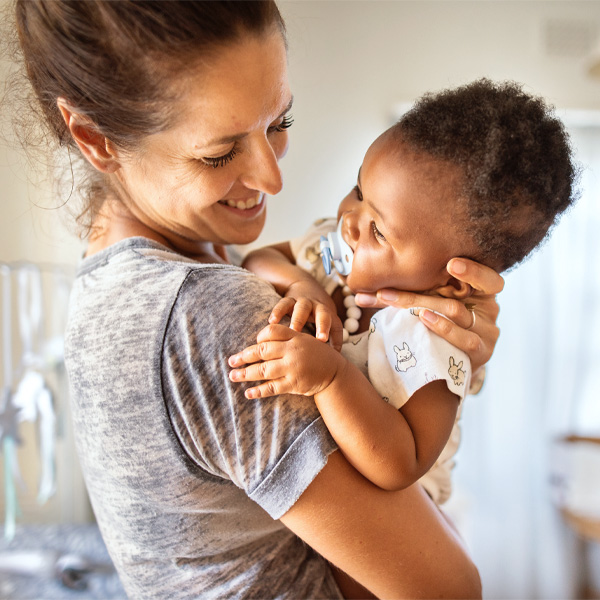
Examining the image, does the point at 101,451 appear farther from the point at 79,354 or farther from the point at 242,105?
the point at 242,105

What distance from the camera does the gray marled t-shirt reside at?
0.66 metres

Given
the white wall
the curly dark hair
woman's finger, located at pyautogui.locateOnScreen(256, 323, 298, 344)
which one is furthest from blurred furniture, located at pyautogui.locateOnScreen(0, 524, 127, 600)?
the curly dark hair

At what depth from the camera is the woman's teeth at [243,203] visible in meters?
0.90

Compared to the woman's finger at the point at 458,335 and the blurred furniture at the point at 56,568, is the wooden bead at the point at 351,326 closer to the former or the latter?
the woman's finger at the point at 458,335

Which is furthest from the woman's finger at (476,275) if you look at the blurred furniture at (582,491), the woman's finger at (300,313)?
the blurred furniture at (582,491)

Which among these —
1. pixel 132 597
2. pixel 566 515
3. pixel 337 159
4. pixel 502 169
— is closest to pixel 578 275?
pixel 566 515

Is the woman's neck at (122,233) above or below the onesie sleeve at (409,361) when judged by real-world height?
above

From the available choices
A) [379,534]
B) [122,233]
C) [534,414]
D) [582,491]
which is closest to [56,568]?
[122,233]

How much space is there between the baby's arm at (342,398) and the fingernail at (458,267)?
231mm

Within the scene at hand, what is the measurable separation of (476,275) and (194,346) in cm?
44

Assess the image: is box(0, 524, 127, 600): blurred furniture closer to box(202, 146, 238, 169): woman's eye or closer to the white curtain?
box(202, 146, 238, 169): woman's eye

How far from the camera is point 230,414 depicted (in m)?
0.66

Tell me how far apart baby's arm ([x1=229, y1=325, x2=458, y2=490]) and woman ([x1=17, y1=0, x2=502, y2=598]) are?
0.07ft

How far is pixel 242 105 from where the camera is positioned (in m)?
0.70
